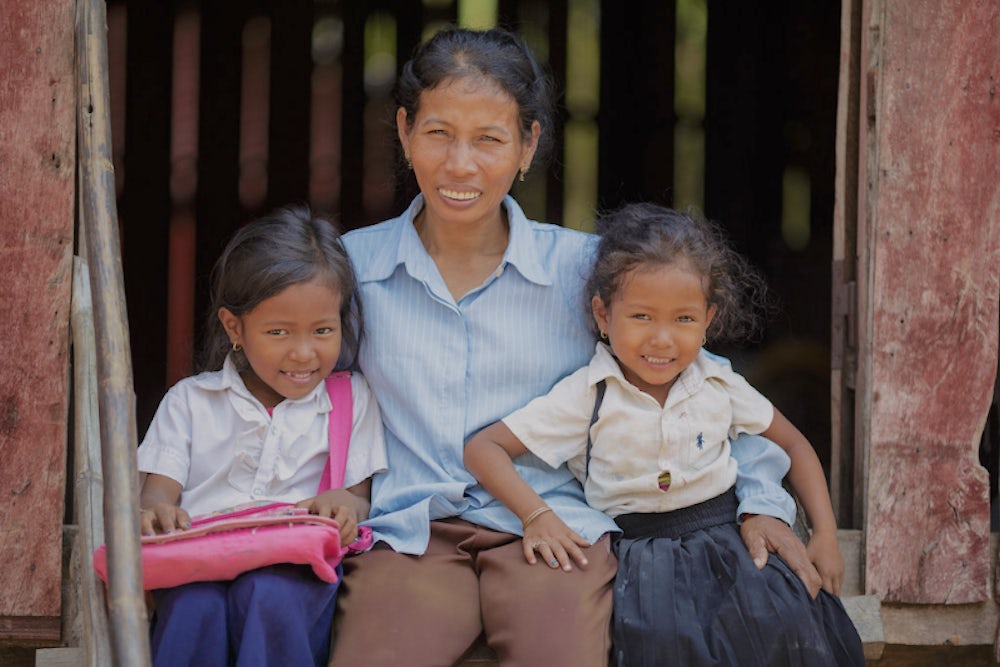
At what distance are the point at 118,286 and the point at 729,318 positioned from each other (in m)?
1.38

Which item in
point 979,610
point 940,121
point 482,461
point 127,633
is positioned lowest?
point 979,610

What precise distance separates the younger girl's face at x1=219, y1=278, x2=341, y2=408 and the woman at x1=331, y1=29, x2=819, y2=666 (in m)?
0.15

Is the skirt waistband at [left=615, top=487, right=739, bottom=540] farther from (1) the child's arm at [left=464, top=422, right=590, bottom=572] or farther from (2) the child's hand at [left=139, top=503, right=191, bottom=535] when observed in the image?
(2) the child's hand at [left=139, top=503, right=191, bottom=535]

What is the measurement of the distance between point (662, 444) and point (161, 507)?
3.49ft

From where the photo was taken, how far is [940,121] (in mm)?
3115

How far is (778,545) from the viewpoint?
2.62 m

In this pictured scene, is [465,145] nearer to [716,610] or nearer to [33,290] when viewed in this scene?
[33,290]

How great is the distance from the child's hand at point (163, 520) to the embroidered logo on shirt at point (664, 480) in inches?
39.3

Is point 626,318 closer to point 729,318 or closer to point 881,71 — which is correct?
point 729,318

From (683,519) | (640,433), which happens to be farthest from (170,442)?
(683,519)

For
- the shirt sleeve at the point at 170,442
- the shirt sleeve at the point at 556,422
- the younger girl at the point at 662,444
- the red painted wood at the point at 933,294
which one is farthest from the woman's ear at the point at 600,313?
the shirt sleeve at the point at 170,442

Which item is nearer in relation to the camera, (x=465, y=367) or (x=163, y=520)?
(x=163, y=520)

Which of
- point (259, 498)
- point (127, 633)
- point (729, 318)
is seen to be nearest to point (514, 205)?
point (729, 318)

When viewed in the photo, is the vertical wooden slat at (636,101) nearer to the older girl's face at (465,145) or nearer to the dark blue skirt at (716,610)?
the older girl's face at (465,145)
